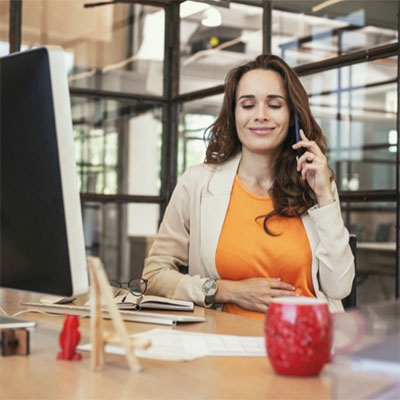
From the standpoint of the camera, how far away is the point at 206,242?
74.4 inches

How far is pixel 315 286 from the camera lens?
1.80 m

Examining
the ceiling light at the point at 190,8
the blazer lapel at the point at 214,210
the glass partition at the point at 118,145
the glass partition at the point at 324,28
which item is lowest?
the blazer lapel at the point at 214,210

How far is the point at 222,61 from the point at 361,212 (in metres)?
1.32

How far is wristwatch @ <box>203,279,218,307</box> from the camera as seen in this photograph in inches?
65.1

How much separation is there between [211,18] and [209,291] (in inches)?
106

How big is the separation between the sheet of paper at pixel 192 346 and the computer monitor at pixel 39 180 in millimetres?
150

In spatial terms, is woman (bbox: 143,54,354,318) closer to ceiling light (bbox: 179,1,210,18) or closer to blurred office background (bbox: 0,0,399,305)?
blurred office background (bbox: 0,0,399,305)

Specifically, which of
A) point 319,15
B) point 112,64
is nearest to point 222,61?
point 319,15

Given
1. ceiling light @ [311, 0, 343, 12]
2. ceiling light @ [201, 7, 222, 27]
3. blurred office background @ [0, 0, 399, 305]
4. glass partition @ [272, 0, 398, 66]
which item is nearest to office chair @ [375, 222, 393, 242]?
blurred office background @ [0, 0, 399, 305]

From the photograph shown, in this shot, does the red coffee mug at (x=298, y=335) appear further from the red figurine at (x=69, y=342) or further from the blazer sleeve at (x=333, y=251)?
the blazer sleeve at (x=333, y=251)

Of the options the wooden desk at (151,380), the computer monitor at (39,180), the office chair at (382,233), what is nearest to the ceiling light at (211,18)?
the office chair at (382,233)

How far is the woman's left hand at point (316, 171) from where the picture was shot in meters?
1.76

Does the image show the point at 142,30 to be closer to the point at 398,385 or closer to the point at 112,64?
the point at 112,64

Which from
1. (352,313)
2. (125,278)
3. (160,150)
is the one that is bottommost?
(125,278)
